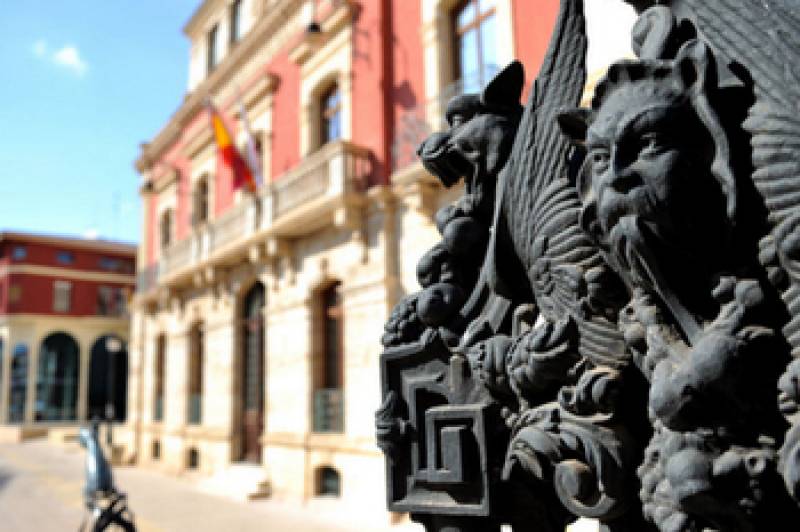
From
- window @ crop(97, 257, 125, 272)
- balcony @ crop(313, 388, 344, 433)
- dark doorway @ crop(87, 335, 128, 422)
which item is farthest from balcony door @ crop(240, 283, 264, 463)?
window @ crop(97, 257, 125, 272)

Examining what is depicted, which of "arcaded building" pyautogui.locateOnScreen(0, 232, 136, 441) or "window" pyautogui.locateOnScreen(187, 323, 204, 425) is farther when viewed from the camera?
"arcaded building" pyautogui.locateOnScreen(0, 232, 136, 441)

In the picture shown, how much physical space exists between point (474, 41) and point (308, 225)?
4062 mm

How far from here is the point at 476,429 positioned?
160cm

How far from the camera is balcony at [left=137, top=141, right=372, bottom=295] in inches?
385

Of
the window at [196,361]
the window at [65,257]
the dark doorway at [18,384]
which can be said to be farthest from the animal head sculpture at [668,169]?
the window at [65,257]

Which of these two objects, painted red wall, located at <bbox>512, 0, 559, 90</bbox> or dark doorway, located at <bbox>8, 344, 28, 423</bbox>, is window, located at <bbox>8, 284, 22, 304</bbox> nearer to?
dark doorway, located at <bbox>8, 344, 28, 423</bbox>

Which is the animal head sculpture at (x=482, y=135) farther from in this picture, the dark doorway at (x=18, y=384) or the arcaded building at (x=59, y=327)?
the dark doorway at (x=18, y=384)

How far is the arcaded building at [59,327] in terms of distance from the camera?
30000 millimetres

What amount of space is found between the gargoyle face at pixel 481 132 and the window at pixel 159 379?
58.2 feet

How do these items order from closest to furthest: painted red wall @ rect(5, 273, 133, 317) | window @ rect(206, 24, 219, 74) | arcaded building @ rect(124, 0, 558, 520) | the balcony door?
arcaded building @ rect(124, 0, 558, 520) → the balcony door → window @ rect(206, 24, 219, 74) → painted red wall @ rect(5, 273, 133, 317)

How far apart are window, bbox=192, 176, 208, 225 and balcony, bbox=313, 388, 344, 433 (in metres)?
7.71

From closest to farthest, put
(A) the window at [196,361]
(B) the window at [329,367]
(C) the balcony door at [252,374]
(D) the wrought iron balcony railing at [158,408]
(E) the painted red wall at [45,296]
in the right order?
(B) the window at [329,367] < (C) the balcony door at [252,374] < (A) the window at [196,361] < (D) the wrought iron balcony railing at [158,408] < (E) the painted red wall at [45,296]

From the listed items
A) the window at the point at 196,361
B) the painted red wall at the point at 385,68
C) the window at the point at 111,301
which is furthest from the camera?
the window at the point at 111,301

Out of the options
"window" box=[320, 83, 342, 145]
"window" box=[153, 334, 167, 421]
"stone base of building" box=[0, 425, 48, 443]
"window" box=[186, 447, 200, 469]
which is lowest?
"stone base of building" box=[0, 425, 48, 443]
